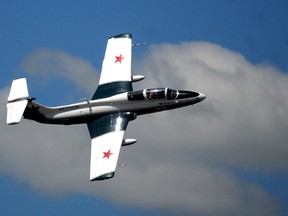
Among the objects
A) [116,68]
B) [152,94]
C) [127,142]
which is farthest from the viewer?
[116,68]

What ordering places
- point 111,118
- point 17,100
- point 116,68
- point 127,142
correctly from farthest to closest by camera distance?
point 116,68, point 17,100, point 111,118, point 127,142

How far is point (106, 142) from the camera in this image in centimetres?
6544

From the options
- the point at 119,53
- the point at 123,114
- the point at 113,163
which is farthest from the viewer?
the point at 119,53

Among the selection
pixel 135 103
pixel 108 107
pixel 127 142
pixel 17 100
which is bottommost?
pixel 127 142

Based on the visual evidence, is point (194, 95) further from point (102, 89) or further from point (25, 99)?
point (25, 99)

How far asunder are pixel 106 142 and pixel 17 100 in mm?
8365

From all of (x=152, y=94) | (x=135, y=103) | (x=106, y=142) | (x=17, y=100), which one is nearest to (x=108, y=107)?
(x=135, y=103)

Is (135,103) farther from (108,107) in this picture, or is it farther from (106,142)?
(106,142)

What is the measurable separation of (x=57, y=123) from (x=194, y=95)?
1166 centimetres

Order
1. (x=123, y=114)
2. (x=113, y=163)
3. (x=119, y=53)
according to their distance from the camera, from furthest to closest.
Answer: (x=119, y=53)
(x=123, y=114)
(x=113, y=163)

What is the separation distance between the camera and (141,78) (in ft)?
235

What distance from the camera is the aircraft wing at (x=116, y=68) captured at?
70.4 meters

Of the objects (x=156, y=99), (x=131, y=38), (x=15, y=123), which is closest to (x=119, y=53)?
(x=131, y=38)

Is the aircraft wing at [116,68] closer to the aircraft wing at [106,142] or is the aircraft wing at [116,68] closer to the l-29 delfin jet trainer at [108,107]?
the l-29 delfin jet trainer at [108,107]
